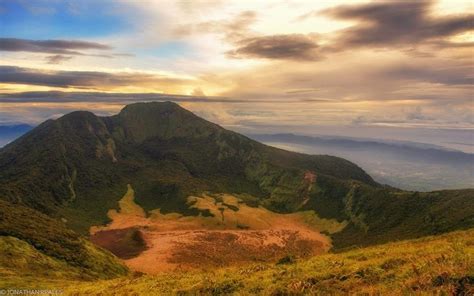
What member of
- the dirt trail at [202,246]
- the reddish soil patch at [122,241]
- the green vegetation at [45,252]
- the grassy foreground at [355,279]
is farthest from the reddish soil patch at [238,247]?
the grassy foreground at [355,279]

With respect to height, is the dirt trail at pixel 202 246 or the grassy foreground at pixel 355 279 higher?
the grassy foreground at pixel 355 279

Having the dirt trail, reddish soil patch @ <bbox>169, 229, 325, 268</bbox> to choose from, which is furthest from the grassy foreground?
reddish soil patch @ <bbox>169, 229, 325, 268</bbox>

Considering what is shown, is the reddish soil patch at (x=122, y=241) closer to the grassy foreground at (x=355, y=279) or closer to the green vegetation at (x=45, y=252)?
the green vegetation at (x=45, y=252)

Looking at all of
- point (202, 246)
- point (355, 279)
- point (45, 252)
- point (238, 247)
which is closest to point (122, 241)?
point (202, 246)

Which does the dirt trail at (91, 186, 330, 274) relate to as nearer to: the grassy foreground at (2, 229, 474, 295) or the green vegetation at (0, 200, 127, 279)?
the green vegetation at (0, 200, 127, 279)

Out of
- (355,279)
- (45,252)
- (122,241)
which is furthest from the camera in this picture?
(122,241)

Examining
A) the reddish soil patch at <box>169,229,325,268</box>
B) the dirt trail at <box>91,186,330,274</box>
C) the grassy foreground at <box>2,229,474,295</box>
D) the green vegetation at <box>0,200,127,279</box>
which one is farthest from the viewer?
the reddish soil patch at <box>169,229,325,268</box>

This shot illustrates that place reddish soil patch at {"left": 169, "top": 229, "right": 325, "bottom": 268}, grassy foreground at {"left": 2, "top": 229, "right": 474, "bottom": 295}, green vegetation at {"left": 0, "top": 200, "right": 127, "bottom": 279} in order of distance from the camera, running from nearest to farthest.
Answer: grassy foreground at {"left": 2, "top": 229, "right": 474, "bottom": 295}
green vegetation at {"left": 0, "top": 200, "right": 127, "bottom": 279}
reddish soil patch at {"left": 169, "top": 229, "right": 325, "bottom": 268}

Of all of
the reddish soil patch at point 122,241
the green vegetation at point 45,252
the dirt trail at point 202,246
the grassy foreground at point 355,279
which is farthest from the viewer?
the reddish soil patch at point 122,241

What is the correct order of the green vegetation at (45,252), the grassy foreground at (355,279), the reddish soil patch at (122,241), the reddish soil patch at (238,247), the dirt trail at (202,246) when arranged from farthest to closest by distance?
the reddish soil patch at (122,241) < the reddish soil patch at (238,247) < the dirt trail at (202,246) < the green vegetation at (45,252) < the grassy foreground at (355,279)

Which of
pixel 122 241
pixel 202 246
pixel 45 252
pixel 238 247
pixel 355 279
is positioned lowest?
pixel 122 241

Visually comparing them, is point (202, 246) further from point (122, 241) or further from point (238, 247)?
point (122, 241)

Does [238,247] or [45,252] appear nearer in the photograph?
[45,252]

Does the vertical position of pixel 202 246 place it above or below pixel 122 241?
above
